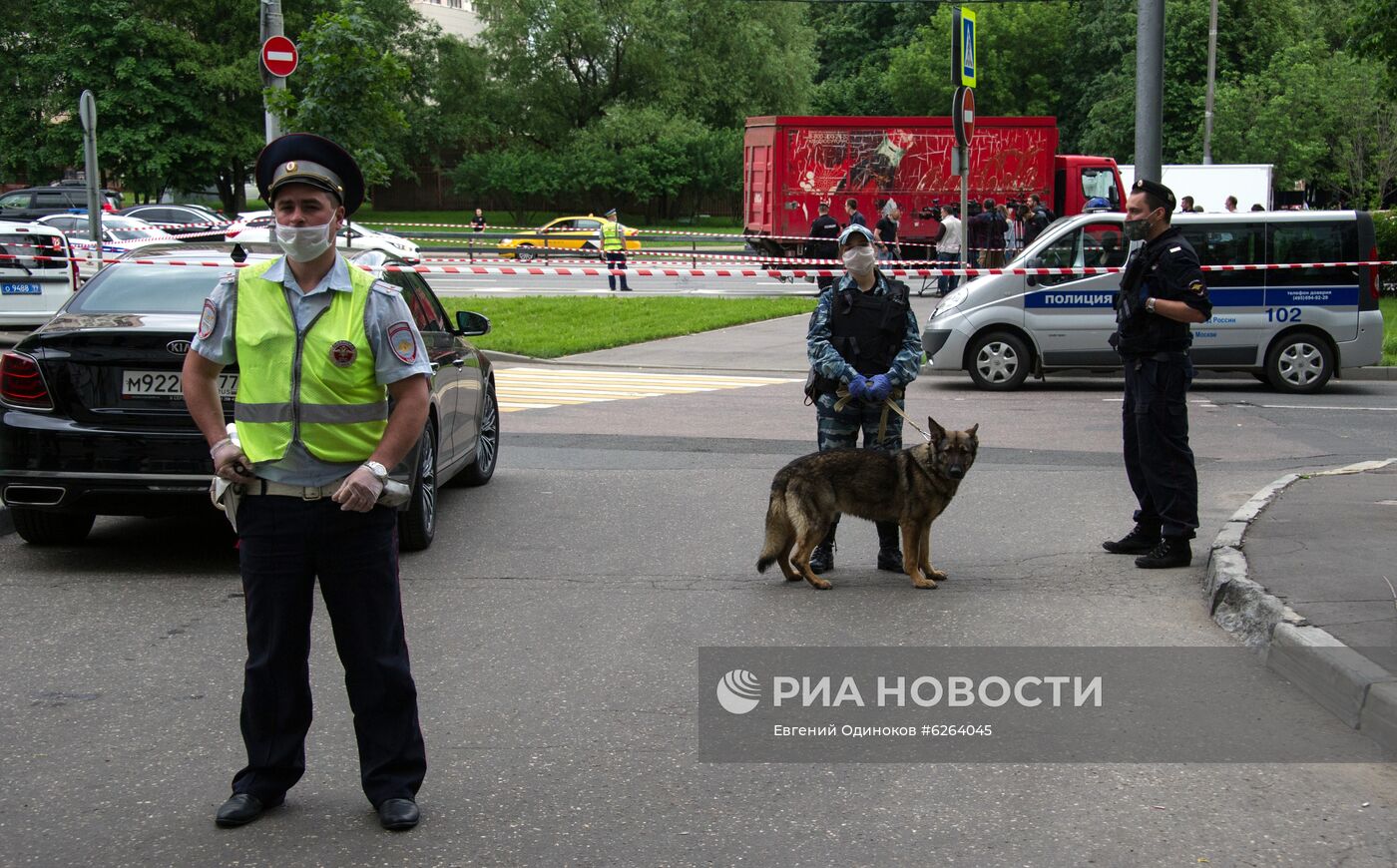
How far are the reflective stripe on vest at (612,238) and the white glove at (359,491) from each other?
83.3 feet

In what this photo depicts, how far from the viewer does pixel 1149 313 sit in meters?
7.66

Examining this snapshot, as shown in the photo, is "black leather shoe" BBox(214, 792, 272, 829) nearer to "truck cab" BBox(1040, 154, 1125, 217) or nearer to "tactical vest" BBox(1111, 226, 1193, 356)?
"tactical vest" BBox(1111, 226, 1193, 356)

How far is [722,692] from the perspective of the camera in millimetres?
5684

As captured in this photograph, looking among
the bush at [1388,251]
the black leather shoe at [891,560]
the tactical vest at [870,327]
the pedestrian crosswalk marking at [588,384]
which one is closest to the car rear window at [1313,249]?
the pedestrian crosswalk marking at [588,384]

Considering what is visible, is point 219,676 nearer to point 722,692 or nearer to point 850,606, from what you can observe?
point 722,692

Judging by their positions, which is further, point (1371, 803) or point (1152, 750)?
point (1152, 750)

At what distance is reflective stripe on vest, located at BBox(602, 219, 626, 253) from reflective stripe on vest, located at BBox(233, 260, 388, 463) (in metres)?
25.2

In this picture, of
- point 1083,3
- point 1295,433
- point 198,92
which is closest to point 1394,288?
point 1295,433

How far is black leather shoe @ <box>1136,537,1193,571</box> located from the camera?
7.83 metres

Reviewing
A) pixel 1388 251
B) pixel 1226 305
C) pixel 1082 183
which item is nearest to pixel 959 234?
pixel 1388 251

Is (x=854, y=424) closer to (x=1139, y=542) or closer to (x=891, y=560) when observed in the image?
(x=891, y=560)

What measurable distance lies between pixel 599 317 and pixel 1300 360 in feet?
33.9

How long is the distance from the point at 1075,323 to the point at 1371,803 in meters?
11.7

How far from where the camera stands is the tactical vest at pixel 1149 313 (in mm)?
7641
